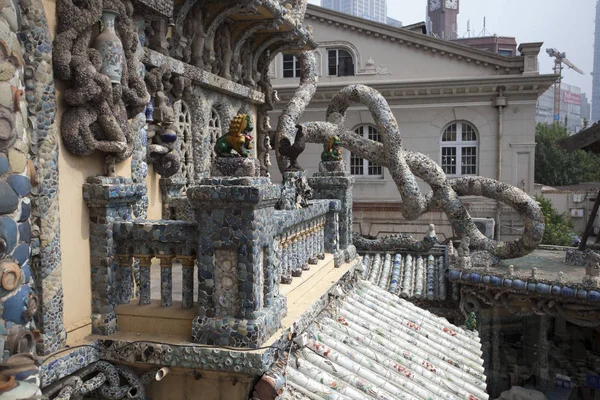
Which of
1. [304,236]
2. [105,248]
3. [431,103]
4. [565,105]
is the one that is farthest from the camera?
[565,105]

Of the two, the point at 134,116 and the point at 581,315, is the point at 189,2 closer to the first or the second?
the point at 134,116

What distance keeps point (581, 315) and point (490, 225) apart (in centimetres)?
847

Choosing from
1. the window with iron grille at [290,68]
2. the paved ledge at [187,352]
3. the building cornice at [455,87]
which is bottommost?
the paved ledge at [187,352]

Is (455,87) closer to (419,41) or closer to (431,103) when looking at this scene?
(431,103)

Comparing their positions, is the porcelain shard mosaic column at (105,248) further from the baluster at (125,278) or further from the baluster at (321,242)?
the baluster at (321,242)

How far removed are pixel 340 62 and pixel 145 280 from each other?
20.6 m

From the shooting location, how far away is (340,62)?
79.7 ft

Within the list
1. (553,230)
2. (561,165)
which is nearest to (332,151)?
(553,230)

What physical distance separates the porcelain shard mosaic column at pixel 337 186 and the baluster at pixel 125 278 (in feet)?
13.6

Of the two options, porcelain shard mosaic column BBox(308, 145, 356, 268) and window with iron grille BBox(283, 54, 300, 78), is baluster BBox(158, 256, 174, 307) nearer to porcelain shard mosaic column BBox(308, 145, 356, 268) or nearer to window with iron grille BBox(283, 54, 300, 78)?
porcelain shard mosaic column BBox(308, 145, 356, 268)

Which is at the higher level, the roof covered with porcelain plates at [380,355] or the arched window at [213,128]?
the arched window at [213,128]

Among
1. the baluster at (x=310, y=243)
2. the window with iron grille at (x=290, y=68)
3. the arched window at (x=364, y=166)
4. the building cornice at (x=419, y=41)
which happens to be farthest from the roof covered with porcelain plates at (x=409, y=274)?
the window with iron grille at (x=290, y=68)

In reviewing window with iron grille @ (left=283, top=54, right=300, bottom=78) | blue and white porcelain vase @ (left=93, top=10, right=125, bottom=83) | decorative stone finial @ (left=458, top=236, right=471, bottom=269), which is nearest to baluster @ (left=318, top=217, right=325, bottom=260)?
blue and white porcelain vase @ (left=93, top=10, right=125, bottom=83)

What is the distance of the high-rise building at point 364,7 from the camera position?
137625 millimetres
